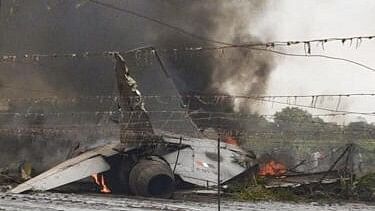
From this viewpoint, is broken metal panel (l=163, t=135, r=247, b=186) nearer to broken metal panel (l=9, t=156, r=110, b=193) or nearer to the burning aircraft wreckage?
the burning aircraft wreckage

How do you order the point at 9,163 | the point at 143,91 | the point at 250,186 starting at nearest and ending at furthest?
1. the point at 250,186
2. the point at 9,163
3. the point at 143,91

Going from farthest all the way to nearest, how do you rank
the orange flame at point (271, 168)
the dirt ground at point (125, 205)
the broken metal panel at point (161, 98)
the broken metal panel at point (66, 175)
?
the broken metal panel at point (161, 98)
the orange flame at point (271, 168)
the broken metal panel at point (66, 175)
the dirt ground at point (125, 205)

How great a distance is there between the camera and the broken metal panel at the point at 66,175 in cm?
2270

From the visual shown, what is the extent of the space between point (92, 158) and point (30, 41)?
587 inches

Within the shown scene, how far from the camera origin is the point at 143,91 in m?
37.1

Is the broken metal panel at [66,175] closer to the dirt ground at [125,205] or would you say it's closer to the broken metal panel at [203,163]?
the dirt ground at [125,205]

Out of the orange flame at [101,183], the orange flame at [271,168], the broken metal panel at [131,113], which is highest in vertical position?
the broken metal panel at [131,113]

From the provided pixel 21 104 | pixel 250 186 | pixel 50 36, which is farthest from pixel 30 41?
pixel 250 186

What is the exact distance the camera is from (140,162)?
23656 millimetres

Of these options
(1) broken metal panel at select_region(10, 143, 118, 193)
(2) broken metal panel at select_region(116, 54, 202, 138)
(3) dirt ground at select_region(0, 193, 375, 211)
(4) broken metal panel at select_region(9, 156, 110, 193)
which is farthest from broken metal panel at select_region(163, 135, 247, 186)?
(2) broken metal panel at select_region(116, 54, 202, 138)

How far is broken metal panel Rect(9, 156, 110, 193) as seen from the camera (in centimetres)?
2270

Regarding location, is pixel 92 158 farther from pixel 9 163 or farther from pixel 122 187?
pixel 9 163

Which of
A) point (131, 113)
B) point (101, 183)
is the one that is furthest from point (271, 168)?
point (101, 183)

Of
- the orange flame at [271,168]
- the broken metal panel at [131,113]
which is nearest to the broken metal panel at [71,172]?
the broken metal panel at [131,113]
